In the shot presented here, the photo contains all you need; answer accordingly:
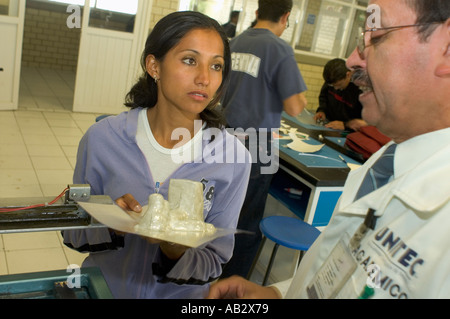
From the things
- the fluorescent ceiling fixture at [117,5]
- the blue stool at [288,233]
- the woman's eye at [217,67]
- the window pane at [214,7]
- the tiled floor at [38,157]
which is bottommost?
the tiled floor at [38,157]

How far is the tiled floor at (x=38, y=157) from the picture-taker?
3.01m

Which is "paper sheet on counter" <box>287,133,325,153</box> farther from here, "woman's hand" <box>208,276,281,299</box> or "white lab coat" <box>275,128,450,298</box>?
"white lab coat" <box>275,128,450,298</box>

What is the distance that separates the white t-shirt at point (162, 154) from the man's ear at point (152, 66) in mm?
236

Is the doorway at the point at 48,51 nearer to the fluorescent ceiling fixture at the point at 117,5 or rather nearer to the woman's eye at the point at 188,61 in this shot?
the fluorescent ceiling fixture at the point at 117,5

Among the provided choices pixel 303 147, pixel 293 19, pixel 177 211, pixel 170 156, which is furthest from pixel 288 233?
pixel 293 19

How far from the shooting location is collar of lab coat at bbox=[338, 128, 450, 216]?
2.72ft

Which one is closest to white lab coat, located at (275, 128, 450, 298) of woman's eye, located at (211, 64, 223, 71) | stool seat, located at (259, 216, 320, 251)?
woman's eye, located at (211, 64, 223, 71)

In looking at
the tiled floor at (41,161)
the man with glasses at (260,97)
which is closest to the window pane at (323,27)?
the tiled floor at (41,161)

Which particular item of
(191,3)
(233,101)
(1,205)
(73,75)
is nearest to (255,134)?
(233,101)

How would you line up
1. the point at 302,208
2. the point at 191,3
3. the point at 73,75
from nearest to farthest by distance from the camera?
1. the point at 302,208
2. the point at 191,3
3. the point at 73,75

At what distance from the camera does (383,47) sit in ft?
3.10

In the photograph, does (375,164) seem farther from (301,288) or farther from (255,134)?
(255,134)

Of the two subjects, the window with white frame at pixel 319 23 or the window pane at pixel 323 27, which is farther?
the window pane at pixel 323 27

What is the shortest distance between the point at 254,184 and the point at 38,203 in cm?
218
